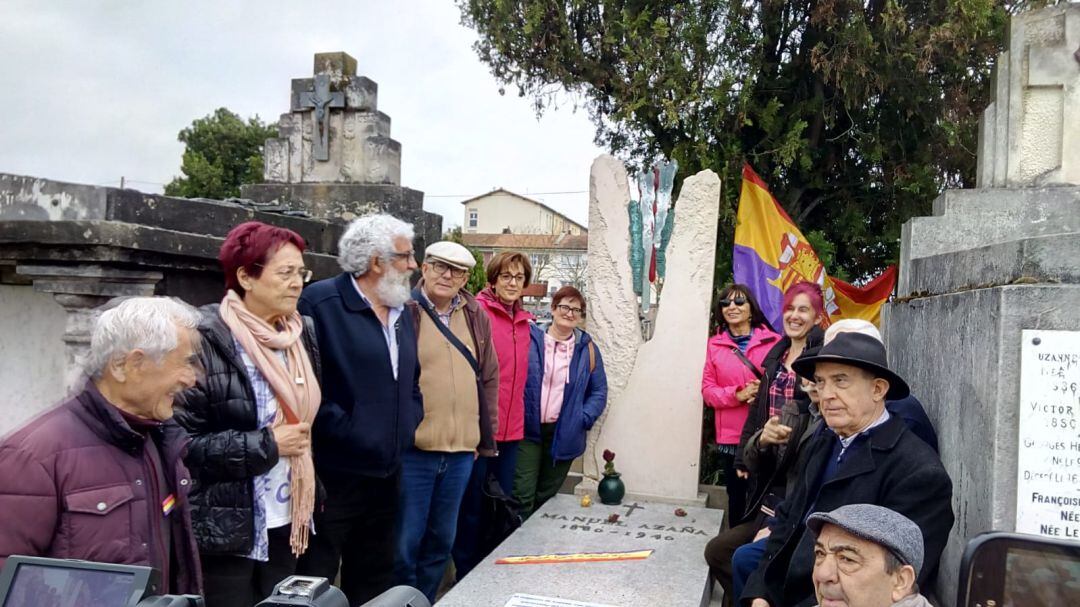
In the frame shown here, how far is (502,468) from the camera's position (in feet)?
14.5

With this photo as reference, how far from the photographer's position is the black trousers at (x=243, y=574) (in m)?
2.54

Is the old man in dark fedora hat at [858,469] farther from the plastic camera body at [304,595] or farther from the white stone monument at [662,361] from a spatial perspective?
the white stone monument at [662,361]

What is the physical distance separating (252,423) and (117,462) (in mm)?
749

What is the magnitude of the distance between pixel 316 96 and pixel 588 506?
3.62 meters

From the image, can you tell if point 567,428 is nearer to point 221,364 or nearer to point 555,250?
point 221,364

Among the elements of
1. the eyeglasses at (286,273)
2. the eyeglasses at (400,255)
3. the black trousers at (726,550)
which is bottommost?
the black trousers at (726,550)

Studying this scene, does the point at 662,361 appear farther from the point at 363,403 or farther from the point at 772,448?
the point at 363,403

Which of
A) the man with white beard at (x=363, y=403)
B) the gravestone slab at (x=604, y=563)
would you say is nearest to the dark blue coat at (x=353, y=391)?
the man with white beard at (x=363, y=403)

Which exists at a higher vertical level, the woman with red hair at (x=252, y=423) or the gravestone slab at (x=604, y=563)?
the woman with red hair at (x=252, y=423)

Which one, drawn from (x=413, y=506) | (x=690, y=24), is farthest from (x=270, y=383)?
(x=690, y=24)

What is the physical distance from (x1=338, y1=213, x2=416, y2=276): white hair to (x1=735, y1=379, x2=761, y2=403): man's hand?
2.24 metres

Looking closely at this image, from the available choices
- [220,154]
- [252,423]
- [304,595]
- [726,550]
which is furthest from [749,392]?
[220,154]

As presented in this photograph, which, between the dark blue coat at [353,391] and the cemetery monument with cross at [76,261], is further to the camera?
the cemetery monument with cross at [76,261]

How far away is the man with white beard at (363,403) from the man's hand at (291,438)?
0.35 meters
